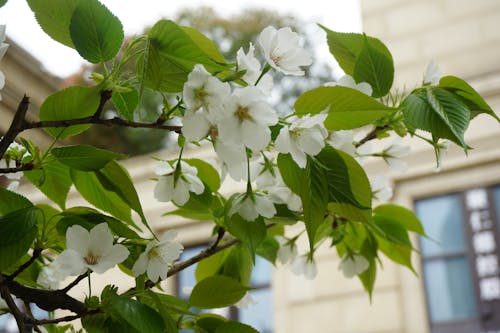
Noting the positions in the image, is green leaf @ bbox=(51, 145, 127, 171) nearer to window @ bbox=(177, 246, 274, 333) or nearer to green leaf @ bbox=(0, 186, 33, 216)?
green leaf @ bbox=(0, 186, 33, 216)

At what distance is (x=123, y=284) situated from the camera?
4.70 metres

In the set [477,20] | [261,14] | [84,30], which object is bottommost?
[84,30]

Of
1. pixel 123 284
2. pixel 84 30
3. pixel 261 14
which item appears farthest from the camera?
pixel 261 14

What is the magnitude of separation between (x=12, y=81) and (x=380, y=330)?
2.40m

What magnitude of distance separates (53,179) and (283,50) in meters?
0.22

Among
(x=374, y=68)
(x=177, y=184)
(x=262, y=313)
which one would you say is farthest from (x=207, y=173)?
(x=262, y=313)

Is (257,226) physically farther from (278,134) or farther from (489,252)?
(489,252)

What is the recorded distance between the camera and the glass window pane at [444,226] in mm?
4016

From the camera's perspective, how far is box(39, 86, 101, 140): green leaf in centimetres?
60

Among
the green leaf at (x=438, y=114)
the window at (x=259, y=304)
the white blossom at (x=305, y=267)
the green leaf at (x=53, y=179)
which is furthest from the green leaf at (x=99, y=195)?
the window at (x=259, y=304)

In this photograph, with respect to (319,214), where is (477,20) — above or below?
above

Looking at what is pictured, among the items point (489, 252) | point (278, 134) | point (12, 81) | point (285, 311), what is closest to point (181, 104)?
point (278, 134)

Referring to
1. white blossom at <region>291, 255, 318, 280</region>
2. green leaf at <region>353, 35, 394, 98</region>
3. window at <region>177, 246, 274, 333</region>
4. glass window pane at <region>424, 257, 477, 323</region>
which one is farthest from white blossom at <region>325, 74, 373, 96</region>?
window at <region>177, 246, 274, 333</region>

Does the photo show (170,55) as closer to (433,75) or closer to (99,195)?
(99,195)
